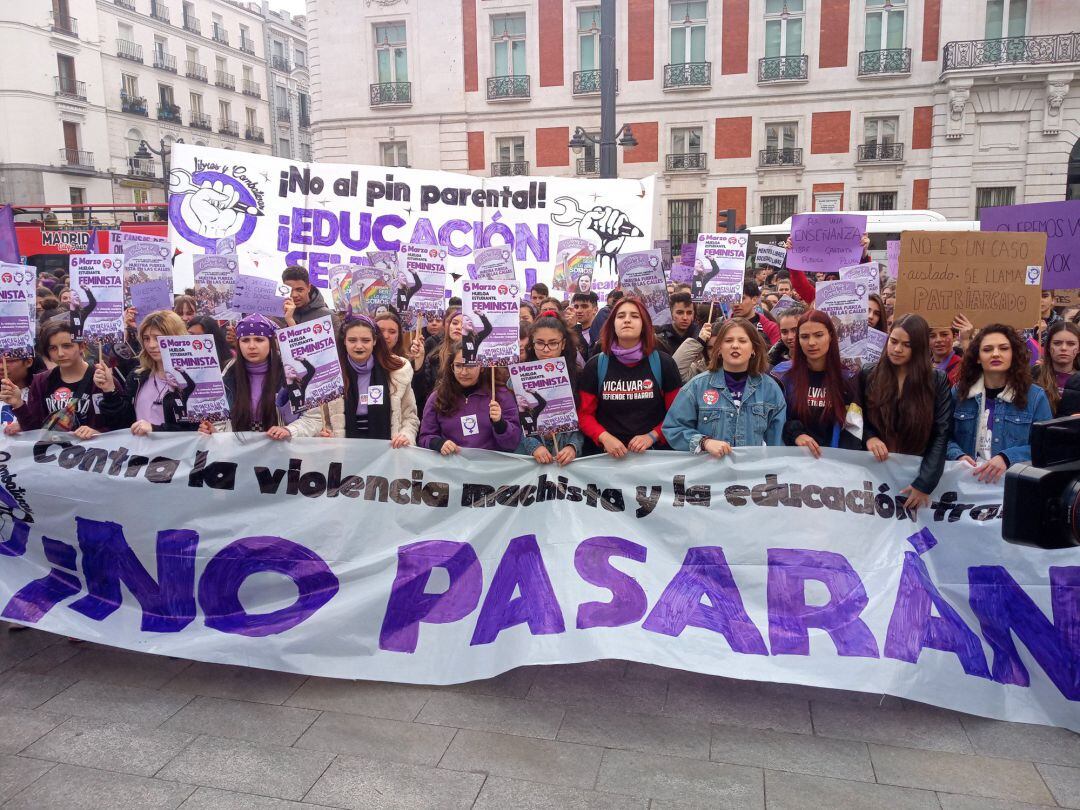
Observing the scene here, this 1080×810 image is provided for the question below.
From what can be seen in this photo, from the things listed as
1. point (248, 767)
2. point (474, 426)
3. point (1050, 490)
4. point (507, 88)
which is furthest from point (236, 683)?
point (507, 88)

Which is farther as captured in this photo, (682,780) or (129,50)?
(129,50)

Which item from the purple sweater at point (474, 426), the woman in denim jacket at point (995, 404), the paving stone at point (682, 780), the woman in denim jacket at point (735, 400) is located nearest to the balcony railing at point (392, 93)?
the purple sweater at point (474, 426)

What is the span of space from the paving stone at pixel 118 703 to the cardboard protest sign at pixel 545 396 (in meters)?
2.04

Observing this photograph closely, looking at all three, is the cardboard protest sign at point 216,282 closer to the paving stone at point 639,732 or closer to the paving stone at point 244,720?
the paving stone at point 244,720

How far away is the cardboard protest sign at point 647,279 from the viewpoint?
6848 mm

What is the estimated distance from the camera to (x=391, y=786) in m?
3.25

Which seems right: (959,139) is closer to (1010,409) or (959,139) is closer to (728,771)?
(1010,409)

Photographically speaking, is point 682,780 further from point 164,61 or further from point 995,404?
point 164,61

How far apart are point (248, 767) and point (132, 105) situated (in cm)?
4942

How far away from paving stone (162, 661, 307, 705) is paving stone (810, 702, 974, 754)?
93.5 inches

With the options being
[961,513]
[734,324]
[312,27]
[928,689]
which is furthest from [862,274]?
[312,27]

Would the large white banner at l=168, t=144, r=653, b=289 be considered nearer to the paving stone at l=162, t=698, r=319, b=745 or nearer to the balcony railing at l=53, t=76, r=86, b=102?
the paving stone at l=162, t=698, r=319, b=745

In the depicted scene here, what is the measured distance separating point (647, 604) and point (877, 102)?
82.1 feet

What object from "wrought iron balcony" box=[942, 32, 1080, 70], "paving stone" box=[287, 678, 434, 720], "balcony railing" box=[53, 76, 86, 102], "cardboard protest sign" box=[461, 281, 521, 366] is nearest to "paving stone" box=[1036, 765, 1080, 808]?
"paving stone" box=[287, 678, 434, 720]
